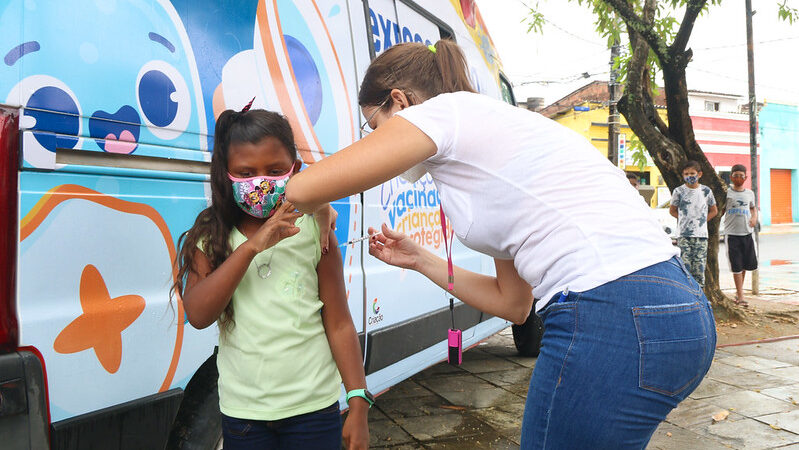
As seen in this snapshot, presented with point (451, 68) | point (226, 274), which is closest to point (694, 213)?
point (451, 68)

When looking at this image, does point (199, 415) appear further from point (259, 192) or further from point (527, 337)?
point (527, 337)

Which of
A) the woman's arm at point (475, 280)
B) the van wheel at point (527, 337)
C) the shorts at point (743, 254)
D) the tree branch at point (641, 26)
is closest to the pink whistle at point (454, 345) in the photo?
the woman's arm at point (475, 280)

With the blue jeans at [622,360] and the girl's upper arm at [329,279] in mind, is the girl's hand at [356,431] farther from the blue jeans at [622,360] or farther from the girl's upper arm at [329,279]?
the blue jeans at [622,360]

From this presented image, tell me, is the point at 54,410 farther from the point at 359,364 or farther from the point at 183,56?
the point at 183,56

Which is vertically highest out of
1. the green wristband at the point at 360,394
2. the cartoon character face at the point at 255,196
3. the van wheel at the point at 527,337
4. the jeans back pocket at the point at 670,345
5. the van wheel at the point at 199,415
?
the cartoon character face at the point at 255,196

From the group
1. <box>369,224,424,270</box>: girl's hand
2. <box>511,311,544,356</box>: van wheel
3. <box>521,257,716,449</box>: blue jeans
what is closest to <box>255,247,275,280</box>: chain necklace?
<box>369,224,424,270</box>: girl's hand

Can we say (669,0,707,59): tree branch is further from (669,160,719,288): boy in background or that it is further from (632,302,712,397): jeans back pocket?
(632,302,712,397): jeans back pocket

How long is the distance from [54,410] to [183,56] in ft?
3.34

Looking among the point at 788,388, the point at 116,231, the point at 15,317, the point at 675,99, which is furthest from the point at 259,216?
the point at 675,99

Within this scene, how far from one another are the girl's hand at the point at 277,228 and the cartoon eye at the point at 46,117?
1.70 ft

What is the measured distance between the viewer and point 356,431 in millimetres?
1658

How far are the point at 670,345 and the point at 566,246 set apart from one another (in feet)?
0.94

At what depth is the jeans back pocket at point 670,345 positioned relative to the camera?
1272mm

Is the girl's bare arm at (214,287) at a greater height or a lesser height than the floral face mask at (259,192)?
lesser
